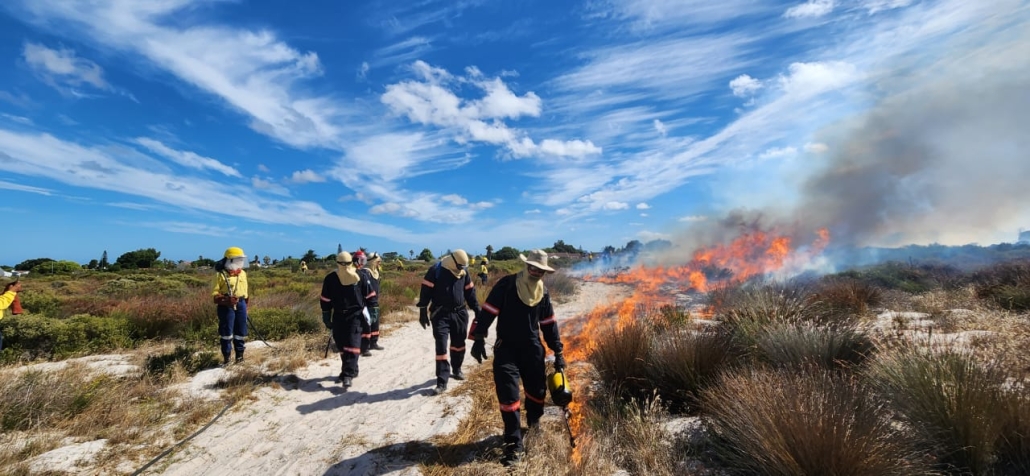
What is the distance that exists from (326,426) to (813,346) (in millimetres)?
6203

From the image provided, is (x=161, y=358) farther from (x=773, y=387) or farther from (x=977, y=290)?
(x=977, y=290)

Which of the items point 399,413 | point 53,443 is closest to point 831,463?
point 399,413

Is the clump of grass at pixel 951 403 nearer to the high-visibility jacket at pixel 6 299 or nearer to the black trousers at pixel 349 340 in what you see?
the black trousers at pixel 349 340

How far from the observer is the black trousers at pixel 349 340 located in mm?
6859

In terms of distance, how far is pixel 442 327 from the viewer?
272 inches

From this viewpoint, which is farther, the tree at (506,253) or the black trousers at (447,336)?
the tree at (506,253)

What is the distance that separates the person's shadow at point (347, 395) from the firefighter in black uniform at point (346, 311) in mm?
210

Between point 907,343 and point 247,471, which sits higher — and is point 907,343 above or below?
above

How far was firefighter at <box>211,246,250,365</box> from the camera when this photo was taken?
735 cm

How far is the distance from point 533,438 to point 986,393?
3818mm

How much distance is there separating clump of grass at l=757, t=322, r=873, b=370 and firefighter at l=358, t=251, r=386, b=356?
20.3 ft

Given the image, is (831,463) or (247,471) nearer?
(831,463)

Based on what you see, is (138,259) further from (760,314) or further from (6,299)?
(760,314)

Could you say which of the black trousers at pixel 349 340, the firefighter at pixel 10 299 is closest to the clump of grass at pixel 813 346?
the black trousers at pixel 349 340
